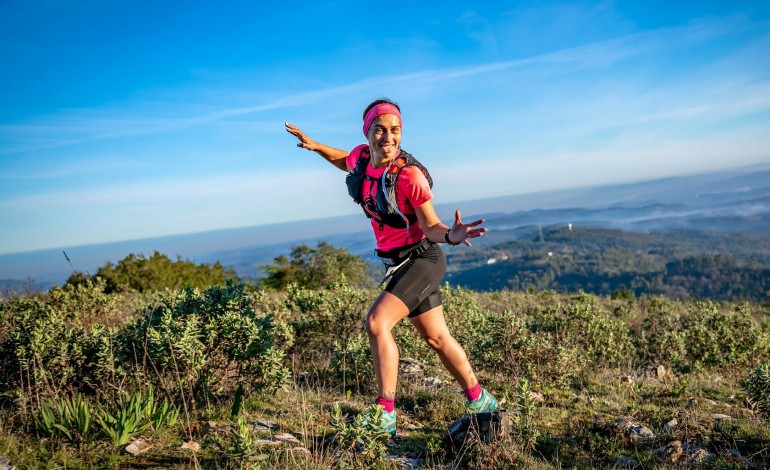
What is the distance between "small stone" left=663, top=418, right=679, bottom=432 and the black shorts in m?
2.09

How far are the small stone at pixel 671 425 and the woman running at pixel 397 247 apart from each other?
53.9 inches

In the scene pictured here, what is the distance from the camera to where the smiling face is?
372 centimetres

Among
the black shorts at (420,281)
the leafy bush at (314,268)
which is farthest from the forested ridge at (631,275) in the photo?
the black shorts at (420,281)

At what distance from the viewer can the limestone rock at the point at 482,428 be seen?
3.31 metres

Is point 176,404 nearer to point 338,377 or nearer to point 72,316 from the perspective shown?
point 338,377

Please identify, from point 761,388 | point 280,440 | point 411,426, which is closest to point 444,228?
point 411,426

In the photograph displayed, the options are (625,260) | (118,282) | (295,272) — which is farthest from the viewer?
(625,260)

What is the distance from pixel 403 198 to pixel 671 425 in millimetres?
2879

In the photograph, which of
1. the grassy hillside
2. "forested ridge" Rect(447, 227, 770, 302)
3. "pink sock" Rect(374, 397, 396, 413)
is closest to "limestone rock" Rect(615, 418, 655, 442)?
the grassy hillside

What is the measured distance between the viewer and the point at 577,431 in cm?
389

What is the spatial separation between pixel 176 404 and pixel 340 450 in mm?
2019

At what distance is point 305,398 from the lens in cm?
458

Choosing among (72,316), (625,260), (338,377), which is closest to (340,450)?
(338,377)

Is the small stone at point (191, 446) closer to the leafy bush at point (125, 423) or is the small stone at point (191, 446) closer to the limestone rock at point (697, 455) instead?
the leafy bush at point (125, 423)
